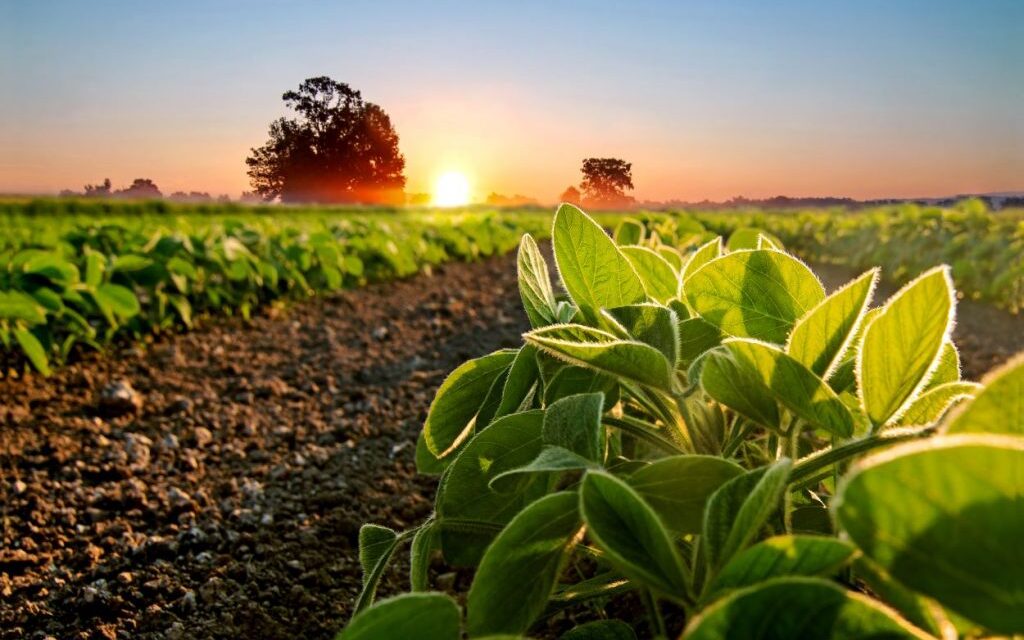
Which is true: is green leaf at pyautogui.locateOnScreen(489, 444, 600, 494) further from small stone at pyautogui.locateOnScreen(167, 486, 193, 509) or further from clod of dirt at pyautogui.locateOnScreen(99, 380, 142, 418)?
clod of dirt at pyautogui.locateOnScreen(99, 380, 142, 418)

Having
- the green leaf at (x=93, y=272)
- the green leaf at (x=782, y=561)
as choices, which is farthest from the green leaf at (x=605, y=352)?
the green leaf at (x=93, y=272)

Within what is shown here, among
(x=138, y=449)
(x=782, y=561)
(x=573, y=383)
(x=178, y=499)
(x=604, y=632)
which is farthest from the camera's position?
(x=138, y=449)

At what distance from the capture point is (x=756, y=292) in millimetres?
850

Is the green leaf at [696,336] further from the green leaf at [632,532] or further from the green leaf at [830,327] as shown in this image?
the green leaf at [632,532]

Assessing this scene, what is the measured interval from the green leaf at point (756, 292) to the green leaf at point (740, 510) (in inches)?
11.5

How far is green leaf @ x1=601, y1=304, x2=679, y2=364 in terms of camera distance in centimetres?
79

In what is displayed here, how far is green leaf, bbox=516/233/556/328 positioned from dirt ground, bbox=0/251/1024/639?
1.19 m

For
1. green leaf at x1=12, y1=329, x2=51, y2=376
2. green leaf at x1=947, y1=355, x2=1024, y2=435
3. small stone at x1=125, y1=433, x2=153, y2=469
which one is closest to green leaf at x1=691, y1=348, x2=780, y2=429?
green leaf at x1=947, y1=355, x2=1024, y2=435

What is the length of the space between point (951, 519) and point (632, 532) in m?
0.23

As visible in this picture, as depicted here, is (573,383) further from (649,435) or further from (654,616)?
(654,616)

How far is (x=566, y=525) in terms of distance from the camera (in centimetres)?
66

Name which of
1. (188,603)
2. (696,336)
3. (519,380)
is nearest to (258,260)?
(188,603)

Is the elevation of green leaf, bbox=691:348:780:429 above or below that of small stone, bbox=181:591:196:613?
above

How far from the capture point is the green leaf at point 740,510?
529mm
